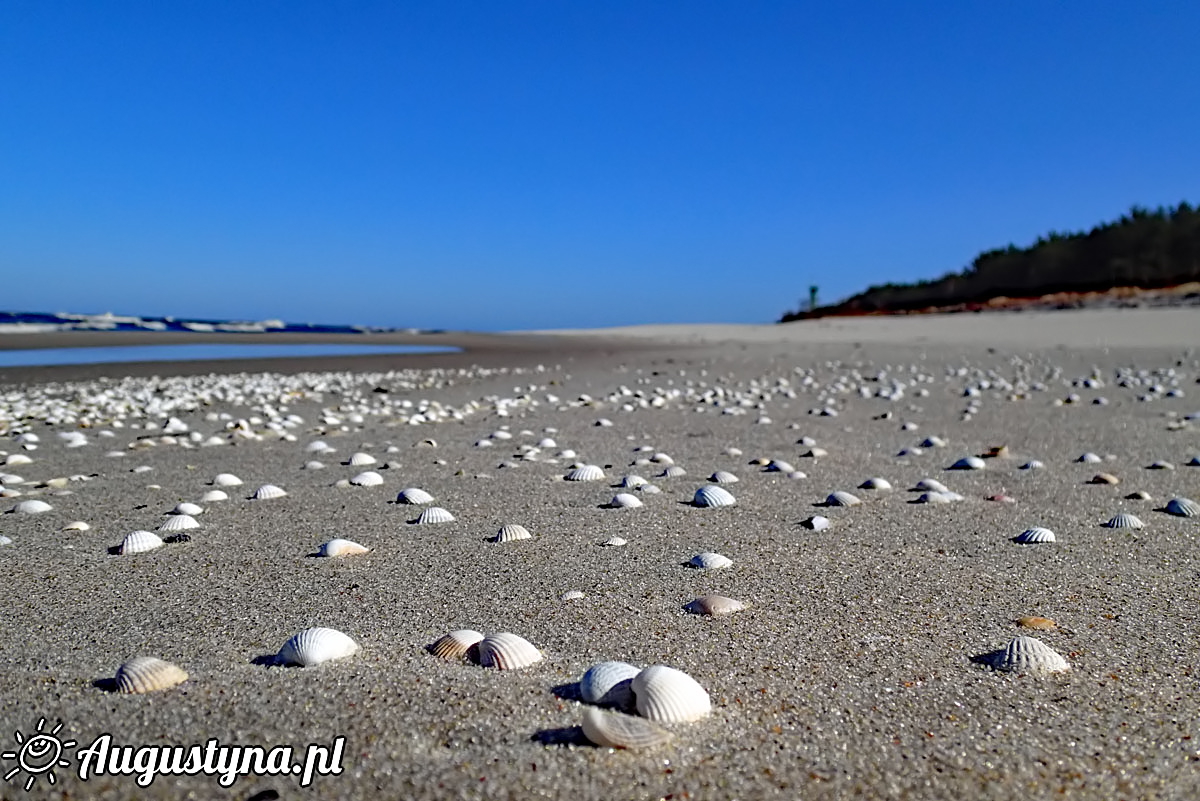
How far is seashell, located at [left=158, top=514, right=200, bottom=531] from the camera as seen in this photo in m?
3.09

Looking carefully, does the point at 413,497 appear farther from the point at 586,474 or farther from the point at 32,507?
the point at 32,507

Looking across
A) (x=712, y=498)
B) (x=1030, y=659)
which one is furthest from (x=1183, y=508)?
(x=1030, y=659)

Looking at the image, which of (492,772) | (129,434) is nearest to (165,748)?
(492,772)

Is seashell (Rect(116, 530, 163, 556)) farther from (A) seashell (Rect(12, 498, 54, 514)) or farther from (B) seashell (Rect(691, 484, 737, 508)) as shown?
(B) seashell (Rect(691, 484, 737, 508))

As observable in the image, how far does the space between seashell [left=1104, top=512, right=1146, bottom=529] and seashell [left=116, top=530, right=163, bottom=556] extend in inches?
131

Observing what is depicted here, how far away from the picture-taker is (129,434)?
612 centimetres

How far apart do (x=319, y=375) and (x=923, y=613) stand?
12.0 metres

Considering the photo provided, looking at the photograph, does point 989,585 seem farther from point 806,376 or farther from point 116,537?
point 806,376

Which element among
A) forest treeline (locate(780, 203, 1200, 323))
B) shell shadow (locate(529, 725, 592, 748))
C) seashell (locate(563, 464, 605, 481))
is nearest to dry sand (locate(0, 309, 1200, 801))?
shell shadow (locate(529, 725, 592, 748))

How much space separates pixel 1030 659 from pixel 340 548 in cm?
199

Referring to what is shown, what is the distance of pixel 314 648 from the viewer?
5.91 ft

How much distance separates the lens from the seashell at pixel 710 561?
260 centimetres

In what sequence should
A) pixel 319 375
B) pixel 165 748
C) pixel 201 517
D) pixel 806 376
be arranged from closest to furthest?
1. pixel 165 748
2. pixel 201 517
3. pixel 806 376
4. pixel 319 375

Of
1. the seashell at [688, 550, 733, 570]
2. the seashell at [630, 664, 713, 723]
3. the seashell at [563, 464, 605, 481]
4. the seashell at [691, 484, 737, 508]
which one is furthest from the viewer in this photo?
the seashell at [563, 464, 605, 481]
